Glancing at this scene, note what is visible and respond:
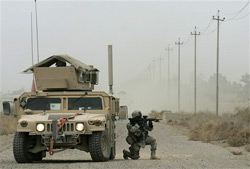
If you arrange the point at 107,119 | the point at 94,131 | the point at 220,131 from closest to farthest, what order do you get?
the point at 94,131 → the point at 107,119 → the point at 220,131

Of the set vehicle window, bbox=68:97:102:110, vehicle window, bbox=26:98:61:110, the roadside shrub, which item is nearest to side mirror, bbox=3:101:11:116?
vehicle window, bbox=26:98:61:110

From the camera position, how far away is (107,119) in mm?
15938

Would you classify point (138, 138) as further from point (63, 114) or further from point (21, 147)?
point (21, 147)

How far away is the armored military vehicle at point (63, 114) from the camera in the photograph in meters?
14.7

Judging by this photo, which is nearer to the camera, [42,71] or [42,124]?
[42,124]

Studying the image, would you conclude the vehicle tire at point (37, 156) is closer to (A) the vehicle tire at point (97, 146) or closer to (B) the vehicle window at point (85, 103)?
(B) the vehicle window at point (85, 103)

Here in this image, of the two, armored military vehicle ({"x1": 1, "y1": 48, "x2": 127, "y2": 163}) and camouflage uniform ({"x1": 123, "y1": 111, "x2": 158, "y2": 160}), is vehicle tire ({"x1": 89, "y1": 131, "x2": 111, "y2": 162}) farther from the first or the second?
camouflage uniform ({"x1": 123, "y1": 111, "x2": 158, "y2": 160})

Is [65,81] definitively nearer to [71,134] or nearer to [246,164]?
[71,134]

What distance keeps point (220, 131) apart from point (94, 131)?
63.3 feet

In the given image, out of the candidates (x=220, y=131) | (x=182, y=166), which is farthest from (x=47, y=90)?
(x=220, y=131)

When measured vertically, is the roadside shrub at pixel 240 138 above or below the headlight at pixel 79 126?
below

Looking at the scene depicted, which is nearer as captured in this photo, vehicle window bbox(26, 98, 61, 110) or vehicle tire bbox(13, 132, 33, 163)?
vehicle tire bbox(13, 132, 33, 163)

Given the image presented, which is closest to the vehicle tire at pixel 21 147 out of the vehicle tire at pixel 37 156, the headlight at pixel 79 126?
the vehicle tire at pixel 37 156

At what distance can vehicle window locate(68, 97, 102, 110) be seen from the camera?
1612 cm
